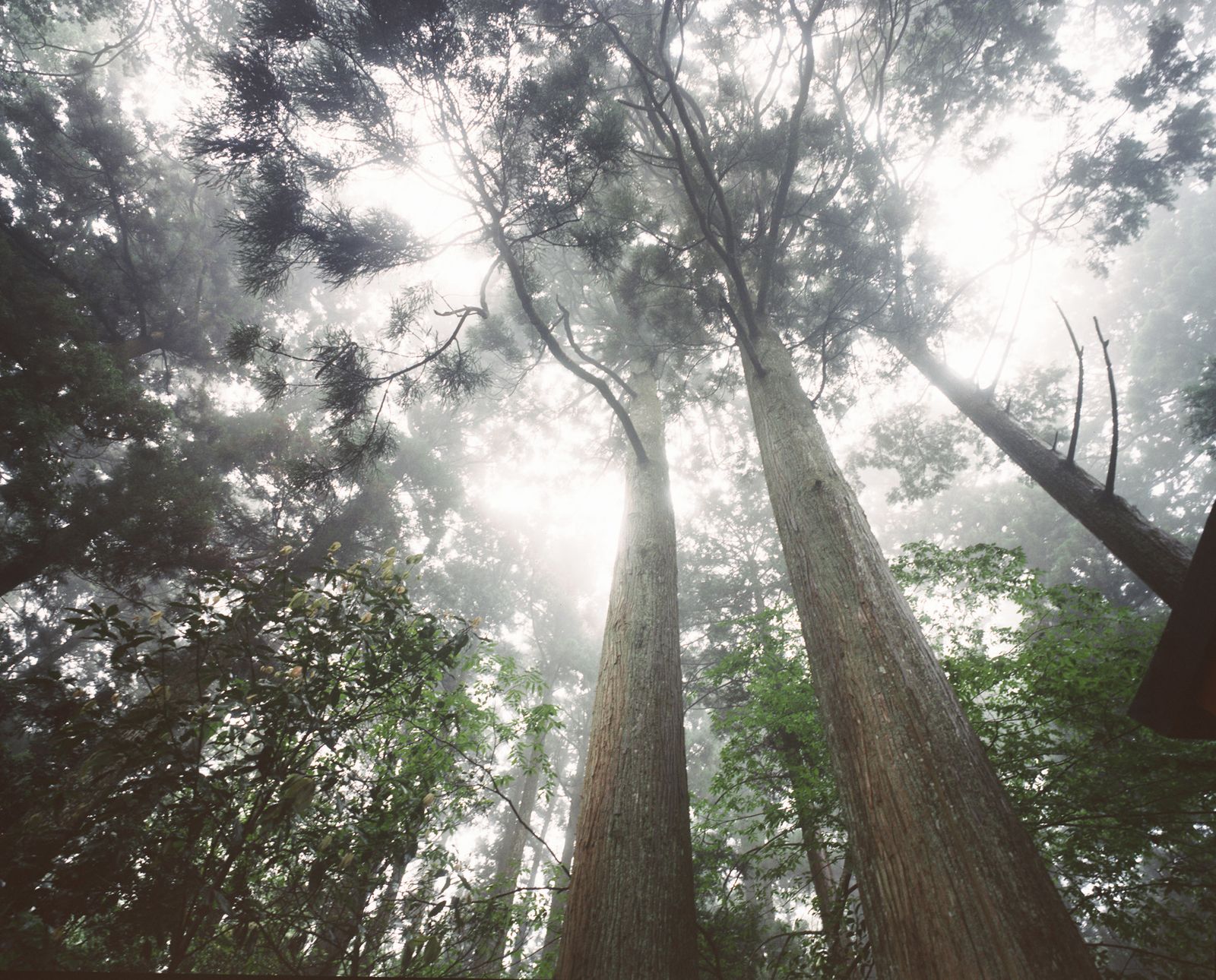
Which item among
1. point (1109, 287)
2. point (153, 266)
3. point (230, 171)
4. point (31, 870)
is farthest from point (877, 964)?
point (1109, 287)

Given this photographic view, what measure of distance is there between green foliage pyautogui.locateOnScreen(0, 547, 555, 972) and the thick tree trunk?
4689mm

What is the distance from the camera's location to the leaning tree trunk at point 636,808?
189 cm

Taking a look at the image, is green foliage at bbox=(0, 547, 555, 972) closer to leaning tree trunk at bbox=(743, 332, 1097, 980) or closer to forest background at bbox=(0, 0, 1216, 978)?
forest background at bbox=(0, 0, 1216, 978)

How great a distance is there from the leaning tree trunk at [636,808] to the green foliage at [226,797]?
77 centimetres

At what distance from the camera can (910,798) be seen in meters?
1.66

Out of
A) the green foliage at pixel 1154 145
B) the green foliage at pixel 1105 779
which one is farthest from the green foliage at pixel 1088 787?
the green foliage at pixel 1154 145

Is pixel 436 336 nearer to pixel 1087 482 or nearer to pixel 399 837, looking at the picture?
pixel 399 837

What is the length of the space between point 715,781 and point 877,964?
3.15 metres

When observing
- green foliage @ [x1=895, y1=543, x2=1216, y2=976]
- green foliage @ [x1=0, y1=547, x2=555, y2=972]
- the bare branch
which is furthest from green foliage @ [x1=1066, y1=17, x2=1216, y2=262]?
green foliage @ [x1=0, y1=547, x2=555, y2=972]

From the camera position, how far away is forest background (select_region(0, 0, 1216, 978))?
2.41 meters

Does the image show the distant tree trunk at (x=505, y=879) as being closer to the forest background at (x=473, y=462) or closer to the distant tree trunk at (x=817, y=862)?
the forest background at (x=473, y=462)

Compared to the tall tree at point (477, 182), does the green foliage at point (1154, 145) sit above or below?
above

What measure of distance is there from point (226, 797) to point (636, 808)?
1841 millimetres

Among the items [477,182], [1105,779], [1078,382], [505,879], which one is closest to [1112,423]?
[1078,382]
